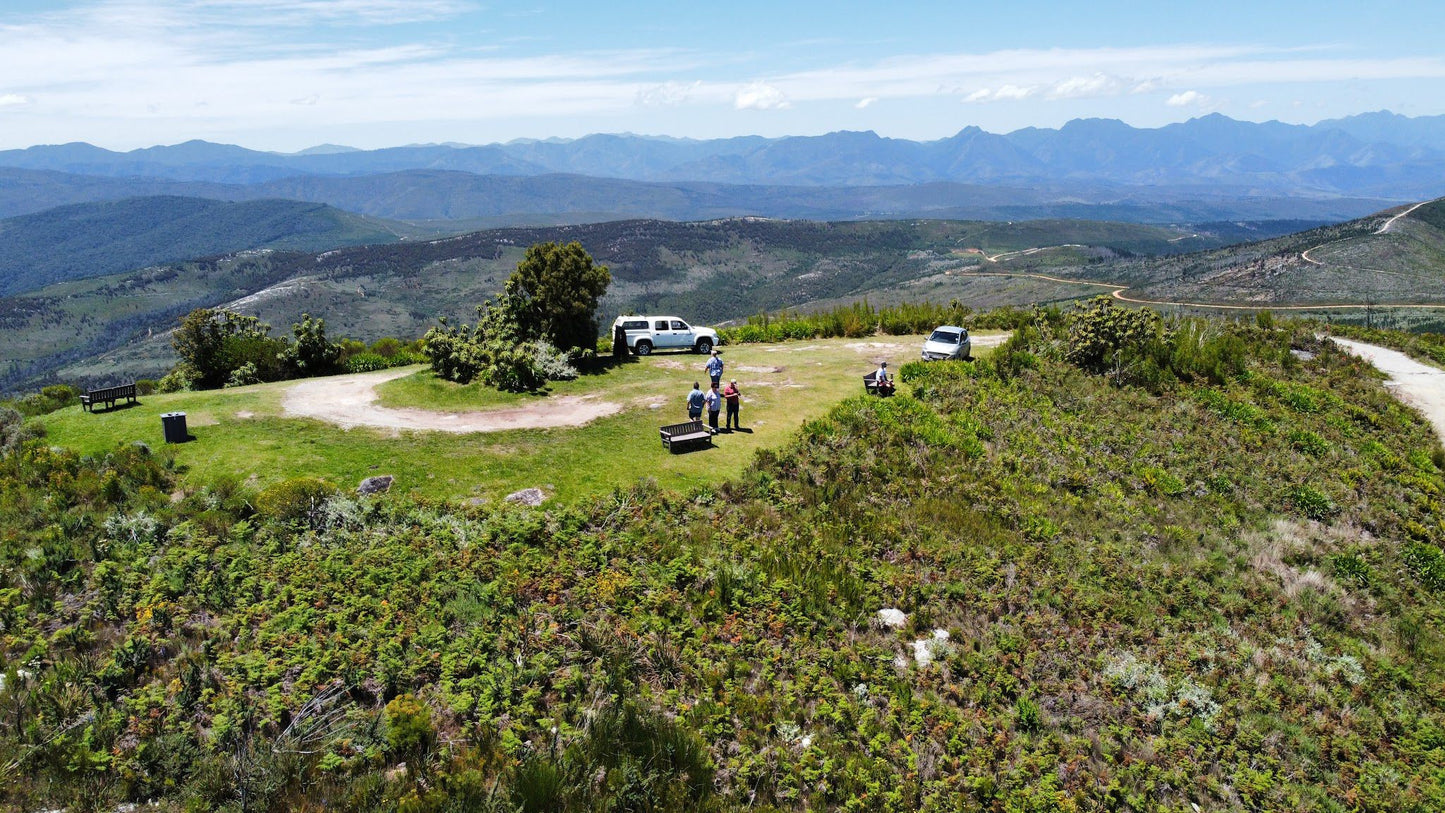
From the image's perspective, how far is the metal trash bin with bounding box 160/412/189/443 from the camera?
18047mm

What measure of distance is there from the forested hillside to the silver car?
977 cm

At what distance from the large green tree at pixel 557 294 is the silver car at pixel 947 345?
12494mm

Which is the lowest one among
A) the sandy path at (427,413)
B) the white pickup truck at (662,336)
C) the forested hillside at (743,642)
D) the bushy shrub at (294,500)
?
the forested hillside at (743,642)

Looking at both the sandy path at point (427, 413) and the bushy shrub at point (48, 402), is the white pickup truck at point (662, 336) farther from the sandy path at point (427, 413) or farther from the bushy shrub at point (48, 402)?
the bushy shrub at point (48, 402)

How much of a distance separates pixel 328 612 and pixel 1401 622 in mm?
19659

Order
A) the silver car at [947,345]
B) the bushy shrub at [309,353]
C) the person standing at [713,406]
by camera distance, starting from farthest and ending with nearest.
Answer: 1. the bushy shrub at [309,353]
2. the silver car at [947,345]
3. the person standing at [713,406]

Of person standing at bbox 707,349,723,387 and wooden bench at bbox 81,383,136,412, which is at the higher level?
Answer: person standing at bbox 707,349,723,387

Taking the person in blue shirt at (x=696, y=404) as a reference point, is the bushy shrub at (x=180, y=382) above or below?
below

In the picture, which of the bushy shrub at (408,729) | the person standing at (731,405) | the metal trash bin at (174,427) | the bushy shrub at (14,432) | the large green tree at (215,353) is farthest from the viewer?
the large green tree at (215,353)

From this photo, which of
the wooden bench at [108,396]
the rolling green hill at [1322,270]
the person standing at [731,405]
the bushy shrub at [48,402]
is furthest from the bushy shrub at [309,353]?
the rolling green hill at [1322,270]

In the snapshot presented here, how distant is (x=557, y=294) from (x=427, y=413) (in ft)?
24.9

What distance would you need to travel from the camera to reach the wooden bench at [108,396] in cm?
2169

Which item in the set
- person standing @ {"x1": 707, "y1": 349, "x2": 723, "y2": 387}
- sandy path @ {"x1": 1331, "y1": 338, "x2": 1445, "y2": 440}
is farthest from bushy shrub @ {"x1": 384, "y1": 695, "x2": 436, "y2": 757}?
sandy path @ {"x1": 1331, "y1": 338, "x2": 1445, "y2": 440}

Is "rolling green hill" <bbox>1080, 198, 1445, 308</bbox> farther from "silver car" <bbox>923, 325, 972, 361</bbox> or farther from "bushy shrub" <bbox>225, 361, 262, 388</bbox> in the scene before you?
"bushy shrub" <bbox>225, 361, 262, 388</bbox>
